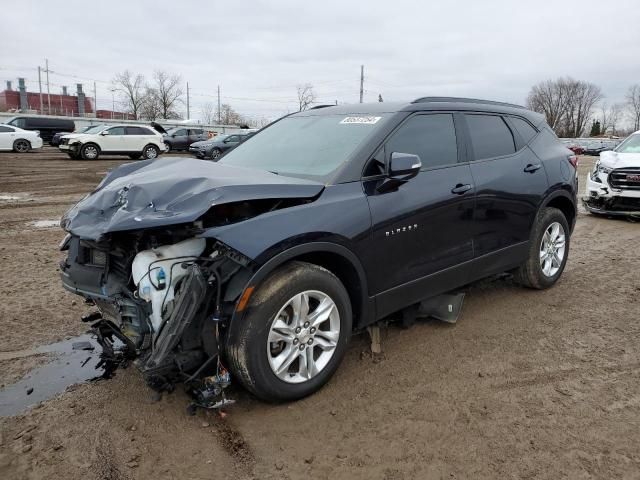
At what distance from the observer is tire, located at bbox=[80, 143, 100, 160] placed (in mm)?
23156

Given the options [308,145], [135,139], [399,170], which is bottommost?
[399,170]

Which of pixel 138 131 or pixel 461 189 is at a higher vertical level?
pixel 138 131

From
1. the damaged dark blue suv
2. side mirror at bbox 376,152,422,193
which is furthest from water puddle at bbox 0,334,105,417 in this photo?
side mirror at bbox 376,152,422,193

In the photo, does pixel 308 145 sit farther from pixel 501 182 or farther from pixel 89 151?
pixel 89 151

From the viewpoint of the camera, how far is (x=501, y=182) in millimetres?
4418

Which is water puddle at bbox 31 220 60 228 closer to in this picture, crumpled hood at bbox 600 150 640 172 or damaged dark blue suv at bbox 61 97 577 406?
damaged dark blue suv at bbox 61 97 577 406

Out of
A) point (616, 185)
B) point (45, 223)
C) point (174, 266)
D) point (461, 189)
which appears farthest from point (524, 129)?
point (45, 223)

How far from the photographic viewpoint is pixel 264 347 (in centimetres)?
289

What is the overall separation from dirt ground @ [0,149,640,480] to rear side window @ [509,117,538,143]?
5.48ft

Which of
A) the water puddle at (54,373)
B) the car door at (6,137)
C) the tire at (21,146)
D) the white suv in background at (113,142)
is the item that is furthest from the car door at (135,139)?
the water puddle at (54,373)

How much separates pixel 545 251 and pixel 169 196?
383 cm

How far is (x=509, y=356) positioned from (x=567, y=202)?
7.69 feet

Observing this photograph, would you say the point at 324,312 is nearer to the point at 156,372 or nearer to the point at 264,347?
the point at 264,347

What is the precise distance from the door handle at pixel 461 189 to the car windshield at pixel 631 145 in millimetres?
7794
